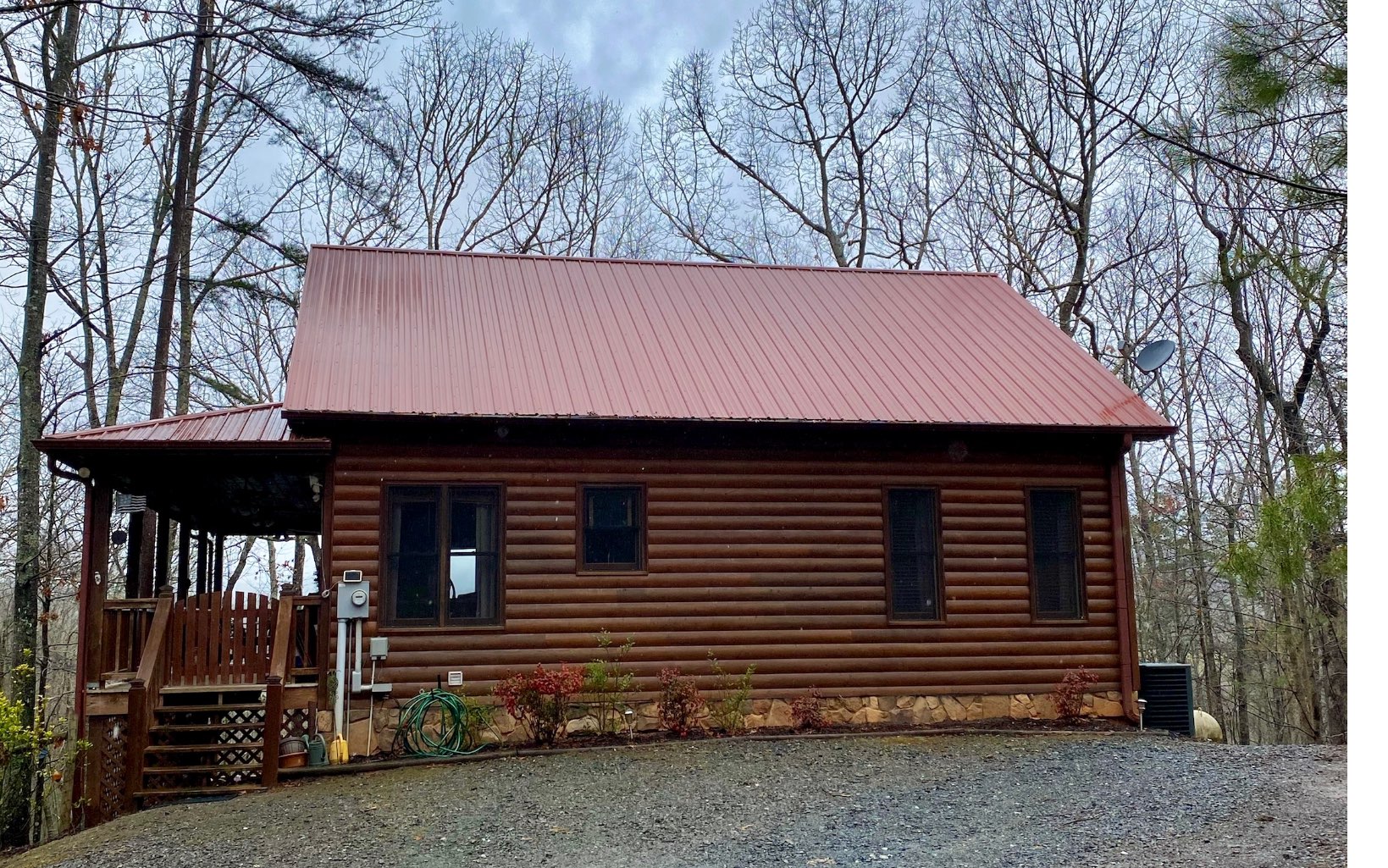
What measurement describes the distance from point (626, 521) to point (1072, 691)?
5056mm

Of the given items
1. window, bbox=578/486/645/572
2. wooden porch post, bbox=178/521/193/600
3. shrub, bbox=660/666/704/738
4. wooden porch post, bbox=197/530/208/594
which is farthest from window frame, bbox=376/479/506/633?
wooden porch post, bbox=197/530/208/594

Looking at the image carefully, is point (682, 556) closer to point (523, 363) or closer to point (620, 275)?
point (523, 363)

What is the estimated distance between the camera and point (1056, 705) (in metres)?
11.9

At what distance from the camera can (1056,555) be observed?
12383 mm

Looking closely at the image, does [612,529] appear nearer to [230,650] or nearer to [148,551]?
[230,650]

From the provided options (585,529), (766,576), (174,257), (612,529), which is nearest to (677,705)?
(766,576)

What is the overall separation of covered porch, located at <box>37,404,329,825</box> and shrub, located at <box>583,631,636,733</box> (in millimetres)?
2537

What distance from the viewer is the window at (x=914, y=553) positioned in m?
12.0

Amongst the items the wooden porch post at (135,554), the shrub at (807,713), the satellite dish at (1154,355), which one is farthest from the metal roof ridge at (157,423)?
the satellite dish at (1154,355)

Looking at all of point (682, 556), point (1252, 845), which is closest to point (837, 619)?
point (682, 556)

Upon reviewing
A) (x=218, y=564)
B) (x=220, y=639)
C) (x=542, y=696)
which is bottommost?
(x=542, y=696)

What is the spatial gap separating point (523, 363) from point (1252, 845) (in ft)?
27.1

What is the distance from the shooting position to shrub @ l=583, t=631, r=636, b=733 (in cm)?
1077

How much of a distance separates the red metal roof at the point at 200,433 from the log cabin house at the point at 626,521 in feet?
0.13
